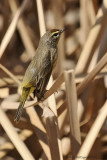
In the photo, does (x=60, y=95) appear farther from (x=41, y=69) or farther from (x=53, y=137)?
(x=53, y=137)

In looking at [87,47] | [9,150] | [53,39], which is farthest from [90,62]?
[9,150]

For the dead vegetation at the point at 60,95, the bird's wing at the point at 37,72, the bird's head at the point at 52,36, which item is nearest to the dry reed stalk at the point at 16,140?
the dead vegetation at the point at 60,95

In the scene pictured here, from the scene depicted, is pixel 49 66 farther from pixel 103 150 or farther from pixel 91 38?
pixel 103 150

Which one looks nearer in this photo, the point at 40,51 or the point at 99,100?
the point at 40,51

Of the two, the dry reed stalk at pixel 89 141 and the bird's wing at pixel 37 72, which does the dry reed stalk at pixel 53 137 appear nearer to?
the dry reed stalk at pixel 89 141

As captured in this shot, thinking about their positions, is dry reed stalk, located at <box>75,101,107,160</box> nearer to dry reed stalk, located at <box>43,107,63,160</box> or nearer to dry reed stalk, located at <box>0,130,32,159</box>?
dry reed stalk, located at <box>43,107,63,160</box>
